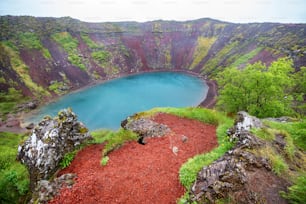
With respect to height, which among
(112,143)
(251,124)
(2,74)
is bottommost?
(2,74)

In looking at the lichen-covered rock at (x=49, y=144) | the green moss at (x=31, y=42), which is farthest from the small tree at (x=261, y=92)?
the green moss at (x=31, y=42)

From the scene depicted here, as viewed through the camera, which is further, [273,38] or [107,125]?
[273,38]

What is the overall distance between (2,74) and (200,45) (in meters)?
97.0

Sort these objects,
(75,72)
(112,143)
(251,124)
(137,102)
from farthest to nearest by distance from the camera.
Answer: (75,72), (137,102), (112,143), (251,124)

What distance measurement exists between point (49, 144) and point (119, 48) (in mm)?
105686

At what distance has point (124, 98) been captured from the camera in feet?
230

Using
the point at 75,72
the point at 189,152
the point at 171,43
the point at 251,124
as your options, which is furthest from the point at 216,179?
the point at 171,43

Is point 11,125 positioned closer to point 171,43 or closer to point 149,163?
point 149,163

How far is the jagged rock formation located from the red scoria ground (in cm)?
140

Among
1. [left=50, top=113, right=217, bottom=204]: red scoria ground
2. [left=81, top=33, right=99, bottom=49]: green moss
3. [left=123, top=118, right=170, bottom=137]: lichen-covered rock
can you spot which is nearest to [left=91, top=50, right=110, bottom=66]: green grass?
[left=81, top=33, right=99, bottom=49]: green moss

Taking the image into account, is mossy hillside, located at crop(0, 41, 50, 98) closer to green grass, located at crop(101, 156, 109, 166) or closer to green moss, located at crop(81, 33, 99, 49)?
green moss, located at crop(81, 33, 99, 49)

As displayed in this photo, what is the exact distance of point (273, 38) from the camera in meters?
94.4

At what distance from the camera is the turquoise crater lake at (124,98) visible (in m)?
55.3

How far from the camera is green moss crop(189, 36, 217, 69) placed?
112 meters
